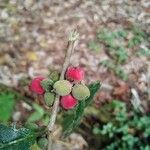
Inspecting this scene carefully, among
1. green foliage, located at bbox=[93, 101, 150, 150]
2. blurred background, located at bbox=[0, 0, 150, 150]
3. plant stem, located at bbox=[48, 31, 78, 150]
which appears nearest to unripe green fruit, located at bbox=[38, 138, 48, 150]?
plant stem, located at bbox=[48, 31, 78, 150]

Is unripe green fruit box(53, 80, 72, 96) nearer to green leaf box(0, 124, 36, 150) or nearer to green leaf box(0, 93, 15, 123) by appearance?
green leaf box(0, 124, 36, 150)

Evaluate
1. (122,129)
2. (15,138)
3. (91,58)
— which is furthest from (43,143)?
(91,58)

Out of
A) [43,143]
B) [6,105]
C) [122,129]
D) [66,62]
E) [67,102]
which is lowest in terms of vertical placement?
[122,129]

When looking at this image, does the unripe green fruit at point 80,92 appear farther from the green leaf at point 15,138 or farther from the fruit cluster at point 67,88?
the green leaf at point 15,138

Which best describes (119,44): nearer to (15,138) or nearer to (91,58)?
(91,58)

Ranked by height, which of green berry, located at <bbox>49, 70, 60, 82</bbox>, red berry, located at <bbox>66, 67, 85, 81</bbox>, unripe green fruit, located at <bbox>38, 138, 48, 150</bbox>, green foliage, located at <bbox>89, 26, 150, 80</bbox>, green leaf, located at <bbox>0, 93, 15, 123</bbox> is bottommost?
green leaf, located at <bbox>0, 93, 15, 123</bbox>

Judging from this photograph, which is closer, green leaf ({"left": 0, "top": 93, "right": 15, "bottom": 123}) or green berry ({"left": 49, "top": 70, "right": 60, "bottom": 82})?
green berry ({"left": 49, "top": 70, "right": 60, "bottom": 82})

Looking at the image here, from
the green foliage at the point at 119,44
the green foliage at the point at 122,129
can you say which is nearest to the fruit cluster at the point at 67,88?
the green foliage at the point at 122,129
